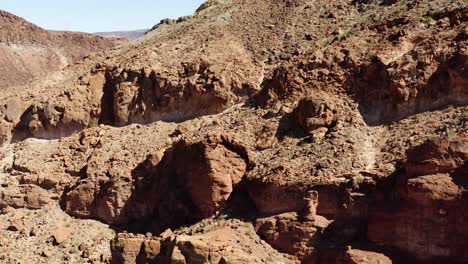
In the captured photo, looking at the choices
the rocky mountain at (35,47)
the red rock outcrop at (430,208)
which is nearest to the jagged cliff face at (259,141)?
the red rock outcrop at (430,208)

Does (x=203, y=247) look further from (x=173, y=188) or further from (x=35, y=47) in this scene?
(x=35, y=47)

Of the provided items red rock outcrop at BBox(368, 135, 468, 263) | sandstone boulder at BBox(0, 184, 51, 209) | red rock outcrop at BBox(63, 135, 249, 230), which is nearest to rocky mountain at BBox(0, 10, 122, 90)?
sandstone boulder at BBox(0, 184, 51, 209)

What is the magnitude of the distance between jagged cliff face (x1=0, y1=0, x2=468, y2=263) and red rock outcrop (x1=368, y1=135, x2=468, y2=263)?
0.13 ft

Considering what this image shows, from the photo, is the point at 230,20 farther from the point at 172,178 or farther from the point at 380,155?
the point at 380,155

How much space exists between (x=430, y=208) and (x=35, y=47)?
92.6m

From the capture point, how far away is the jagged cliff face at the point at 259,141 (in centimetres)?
2133

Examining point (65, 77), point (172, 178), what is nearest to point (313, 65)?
point (172, 178)

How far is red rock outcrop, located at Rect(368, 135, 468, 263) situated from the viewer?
771 inches

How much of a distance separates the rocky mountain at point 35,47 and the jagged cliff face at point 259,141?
2389 inches

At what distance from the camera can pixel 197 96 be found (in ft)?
105

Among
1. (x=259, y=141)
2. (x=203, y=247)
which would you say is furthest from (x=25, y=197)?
(x=203, y=247)

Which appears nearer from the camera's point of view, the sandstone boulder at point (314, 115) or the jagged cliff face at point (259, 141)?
the jagged cliff face at point (259, 141)

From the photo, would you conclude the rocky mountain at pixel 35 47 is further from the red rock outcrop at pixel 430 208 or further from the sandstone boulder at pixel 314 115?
the red rock outcrop at pixel 430 208

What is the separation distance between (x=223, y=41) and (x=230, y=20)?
303 centimetres
